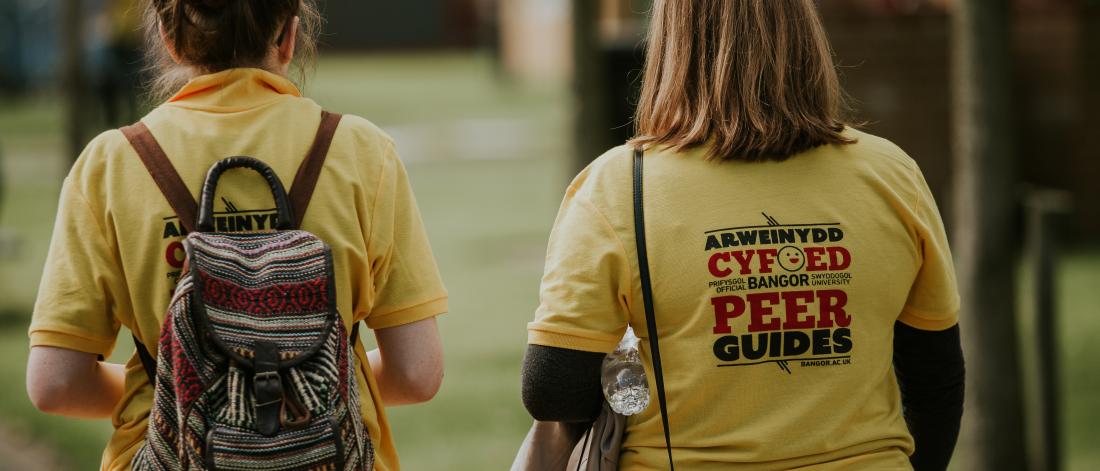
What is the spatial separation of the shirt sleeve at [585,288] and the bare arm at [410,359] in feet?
1.00

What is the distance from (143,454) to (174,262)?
343mm

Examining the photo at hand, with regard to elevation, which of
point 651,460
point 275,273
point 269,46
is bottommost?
point 651,460

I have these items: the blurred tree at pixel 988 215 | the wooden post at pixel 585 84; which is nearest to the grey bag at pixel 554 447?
the blurred tree at pixel 988 215

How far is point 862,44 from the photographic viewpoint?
1111 cm

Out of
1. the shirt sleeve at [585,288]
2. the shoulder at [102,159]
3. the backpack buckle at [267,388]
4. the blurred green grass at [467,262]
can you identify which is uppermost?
the shoulder at [102,159]

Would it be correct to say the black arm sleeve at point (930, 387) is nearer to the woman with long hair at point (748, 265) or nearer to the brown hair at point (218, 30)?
the woman with long hair at point (748, 265)

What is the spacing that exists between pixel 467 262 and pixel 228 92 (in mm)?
8651

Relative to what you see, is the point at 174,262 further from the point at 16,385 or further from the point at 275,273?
the point at 16,385

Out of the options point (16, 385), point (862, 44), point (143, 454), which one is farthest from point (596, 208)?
point (862, 44)

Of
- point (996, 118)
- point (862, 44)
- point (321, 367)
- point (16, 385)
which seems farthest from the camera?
point (862, 44)

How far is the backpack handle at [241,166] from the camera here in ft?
7.66

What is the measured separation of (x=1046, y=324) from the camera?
17.9 feet

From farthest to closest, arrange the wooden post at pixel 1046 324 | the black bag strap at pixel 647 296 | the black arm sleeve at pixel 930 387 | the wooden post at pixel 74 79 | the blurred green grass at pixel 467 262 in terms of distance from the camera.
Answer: the wooden post at pixel 74 79 < the blurred green grass at pixel 467 262 < the wooden post at pixel 1046 324 < the black arm sleeve at pixel 930 387 < the black bag strap at pixel 647 296

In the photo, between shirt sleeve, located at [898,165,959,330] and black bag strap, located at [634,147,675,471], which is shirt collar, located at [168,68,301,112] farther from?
shirt sleeve, located at [898,165,959,330]
